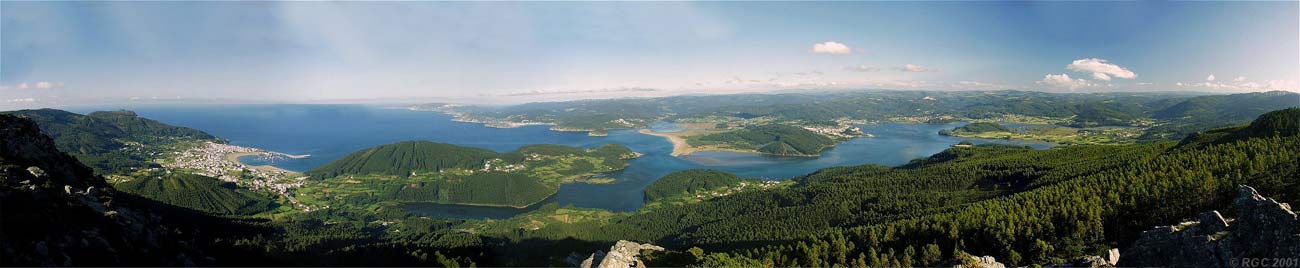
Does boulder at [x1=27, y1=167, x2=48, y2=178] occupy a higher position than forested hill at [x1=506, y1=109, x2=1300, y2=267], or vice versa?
boulder at [x1=27, y1=167, x2=48, y2=178]

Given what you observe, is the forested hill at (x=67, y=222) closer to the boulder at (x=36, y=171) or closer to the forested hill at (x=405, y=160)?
the boulder at (x=36, y=171)

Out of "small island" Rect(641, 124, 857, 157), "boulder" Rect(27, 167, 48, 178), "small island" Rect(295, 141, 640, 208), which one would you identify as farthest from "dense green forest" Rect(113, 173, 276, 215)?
"small island" Rect(641, 124, 857, 157)

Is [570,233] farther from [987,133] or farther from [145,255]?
[987,133]

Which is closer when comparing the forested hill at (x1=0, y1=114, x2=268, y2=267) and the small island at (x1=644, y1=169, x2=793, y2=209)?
the forested hill at (x1=0, y1=114, x2=268, y2=267)

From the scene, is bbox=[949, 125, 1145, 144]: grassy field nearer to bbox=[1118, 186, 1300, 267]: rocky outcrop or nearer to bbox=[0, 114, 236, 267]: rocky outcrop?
bbox=[1118, 186, 1300, 267]: rocky outcrop

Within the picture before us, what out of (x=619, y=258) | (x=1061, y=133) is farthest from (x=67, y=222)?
(x=1061, y=133)

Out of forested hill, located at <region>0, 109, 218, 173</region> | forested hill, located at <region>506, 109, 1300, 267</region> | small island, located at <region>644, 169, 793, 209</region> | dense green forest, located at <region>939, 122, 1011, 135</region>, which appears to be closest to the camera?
forested hill, located at <region>506, 109, 1300, 267</region>

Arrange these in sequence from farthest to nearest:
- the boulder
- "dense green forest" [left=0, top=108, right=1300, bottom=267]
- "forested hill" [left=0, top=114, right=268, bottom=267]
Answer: "dense green forest" [left=0, top=108, right=1300, bottom=267] < the boulder < "forested hill" [left=0, top=114, right=268, bottom=267]

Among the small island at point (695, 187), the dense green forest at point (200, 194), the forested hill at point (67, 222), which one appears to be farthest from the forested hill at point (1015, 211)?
the dense green forest at point (200, 194)
